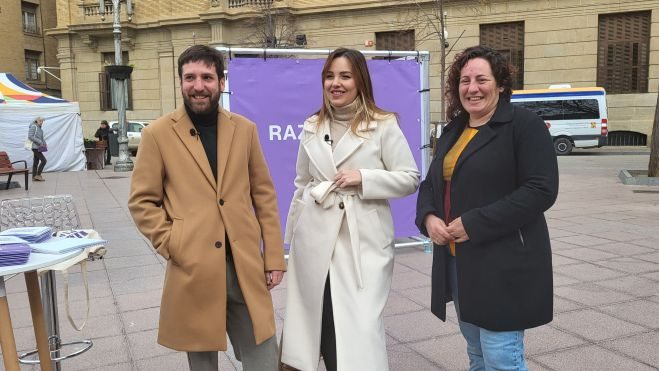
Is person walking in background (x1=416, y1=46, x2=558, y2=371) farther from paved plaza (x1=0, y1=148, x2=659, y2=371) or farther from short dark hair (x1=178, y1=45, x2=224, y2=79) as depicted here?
paved plaza (x1=0, y1=148, x2=659, y2=371)

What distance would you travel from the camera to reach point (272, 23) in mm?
25922

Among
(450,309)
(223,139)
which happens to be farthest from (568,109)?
(223,139)

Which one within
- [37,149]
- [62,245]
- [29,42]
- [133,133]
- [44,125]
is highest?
[29,42]

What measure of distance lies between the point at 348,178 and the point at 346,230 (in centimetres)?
28

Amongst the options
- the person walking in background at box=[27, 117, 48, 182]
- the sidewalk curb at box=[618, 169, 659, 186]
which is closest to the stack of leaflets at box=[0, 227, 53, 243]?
the sidewalk curb at box=[618, 169, 659, 186]

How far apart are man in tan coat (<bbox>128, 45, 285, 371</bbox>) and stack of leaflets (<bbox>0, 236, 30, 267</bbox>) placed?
46 centimetres

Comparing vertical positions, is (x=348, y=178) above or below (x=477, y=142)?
below

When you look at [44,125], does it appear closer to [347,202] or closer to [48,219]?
[48,219]

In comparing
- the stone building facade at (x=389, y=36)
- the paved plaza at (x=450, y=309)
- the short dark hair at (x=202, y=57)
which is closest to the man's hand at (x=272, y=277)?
the short dark hair at (x=202, y=57)

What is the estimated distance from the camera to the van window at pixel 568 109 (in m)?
21.7

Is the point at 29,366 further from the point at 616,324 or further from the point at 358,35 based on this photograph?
the point at 358,35

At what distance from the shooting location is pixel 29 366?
362 cm

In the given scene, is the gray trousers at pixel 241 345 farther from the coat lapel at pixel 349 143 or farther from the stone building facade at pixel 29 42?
the stone building facade at pixel 29 42

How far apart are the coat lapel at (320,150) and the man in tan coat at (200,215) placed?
1.32 feet
